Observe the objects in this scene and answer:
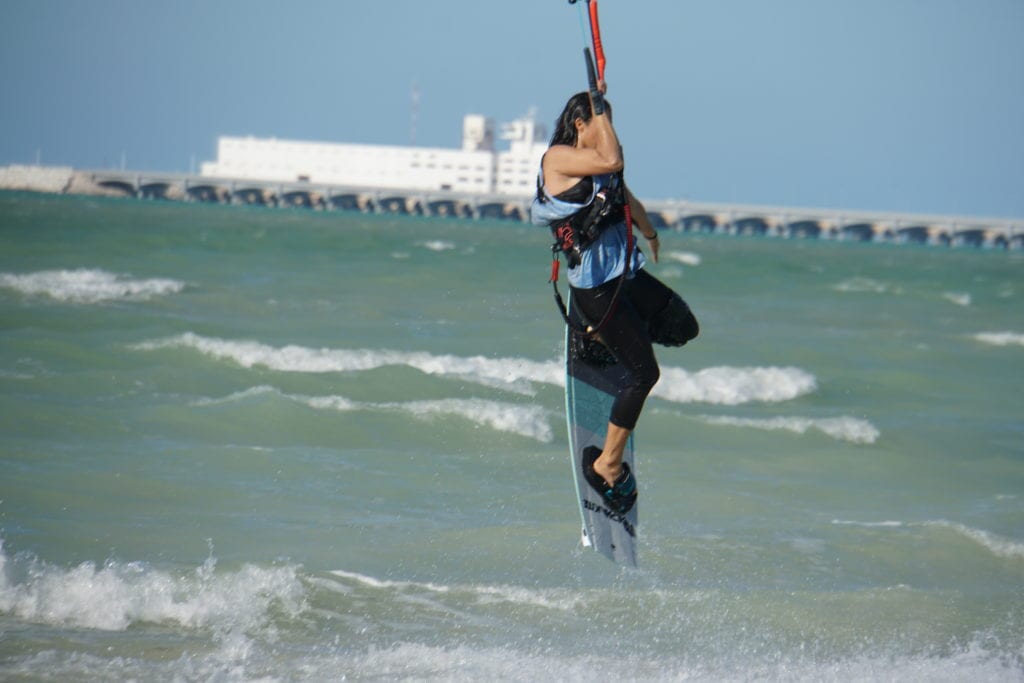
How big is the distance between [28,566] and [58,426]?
437 cm

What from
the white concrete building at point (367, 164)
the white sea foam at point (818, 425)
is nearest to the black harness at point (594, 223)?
the white sea foam at point (818, 425)

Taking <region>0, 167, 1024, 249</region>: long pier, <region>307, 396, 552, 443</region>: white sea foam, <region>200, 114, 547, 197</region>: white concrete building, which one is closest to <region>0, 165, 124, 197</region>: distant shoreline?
<region>0, 167, 1024, 249</region>: long pier

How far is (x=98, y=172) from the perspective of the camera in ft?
363

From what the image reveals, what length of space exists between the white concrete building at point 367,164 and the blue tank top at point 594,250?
13425cm

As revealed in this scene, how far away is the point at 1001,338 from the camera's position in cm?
2617

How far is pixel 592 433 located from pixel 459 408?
6.16 meters

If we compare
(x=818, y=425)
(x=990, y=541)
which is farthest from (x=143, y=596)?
(x=818, y=425)

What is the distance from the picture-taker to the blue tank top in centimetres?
606

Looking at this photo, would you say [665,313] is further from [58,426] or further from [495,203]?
[495,203]

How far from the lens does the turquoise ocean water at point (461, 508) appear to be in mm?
6656

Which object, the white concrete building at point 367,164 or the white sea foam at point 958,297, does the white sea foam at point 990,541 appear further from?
the white concrete building at point 367,164

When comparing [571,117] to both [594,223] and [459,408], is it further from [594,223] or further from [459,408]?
[459,408]

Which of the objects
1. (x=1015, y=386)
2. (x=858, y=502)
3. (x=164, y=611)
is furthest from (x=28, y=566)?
(x=1015, y=386)

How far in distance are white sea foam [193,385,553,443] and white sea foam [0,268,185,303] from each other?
9000mm
